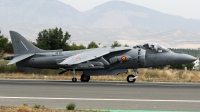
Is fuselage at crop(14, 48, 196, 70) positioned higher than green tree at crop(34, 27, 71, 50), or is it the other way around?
green tree at crop(34, 27, 71, 50)

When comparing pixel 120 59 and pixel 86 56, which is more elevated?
pixel 86 56

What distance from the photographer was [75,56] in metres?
30.7

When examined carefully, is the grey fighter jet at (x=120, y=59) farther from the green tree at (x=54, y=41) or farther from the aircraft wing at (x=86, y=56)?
the green tree at (x=54, y=41)

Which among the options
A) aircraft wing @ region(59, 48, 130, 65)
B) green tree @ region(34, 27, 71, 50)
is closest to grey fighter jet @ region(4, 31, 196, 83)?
aircraft wing @ region(59, 48, 130, 65)

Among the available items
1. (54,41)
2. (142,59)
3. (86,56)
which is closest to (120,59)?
(142,59)

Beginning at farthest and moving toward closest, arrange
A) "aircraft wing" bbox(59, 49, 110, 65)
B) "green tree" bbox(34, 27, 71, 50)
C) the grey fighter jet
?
"green tree" bbox(34, 27, 71, 50) < the grey fighter jet < "aircraft wing" bbox(59, 49, 110, 65)

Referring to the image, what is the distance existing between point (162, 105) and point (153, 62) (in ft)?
49.1

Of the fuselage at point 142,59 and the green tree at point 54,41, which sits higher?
the green tree at point 54,41

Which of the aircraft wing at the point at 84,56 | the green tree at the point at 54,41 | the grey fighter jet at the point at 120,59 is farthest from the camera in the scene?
the green tree at the point at 54,41

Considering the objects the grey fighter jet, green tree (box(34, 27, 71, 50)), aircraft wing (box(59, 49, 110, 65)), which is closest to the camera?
aircraft wing (box(59, 49, 110, 65))

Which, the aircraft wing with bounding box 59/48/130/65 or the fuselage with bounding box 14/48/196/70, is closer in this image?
the aircraft wing with bounding box 59/48/130/65

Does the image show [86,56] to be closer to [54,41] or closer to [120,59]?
[120,59]

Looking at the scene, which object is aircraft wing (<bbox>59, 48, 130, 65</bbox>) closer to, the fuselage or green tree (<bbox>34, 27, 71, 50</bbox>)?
the fuselage

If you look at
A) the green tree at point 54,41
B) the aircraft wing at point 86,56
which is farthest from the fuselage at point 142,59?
the green tree at point 54,41
